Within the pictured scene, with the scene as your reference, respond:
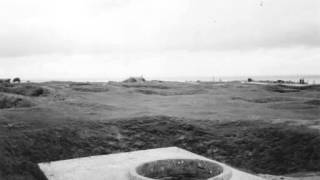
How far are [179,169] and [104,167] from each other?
7.18 feet

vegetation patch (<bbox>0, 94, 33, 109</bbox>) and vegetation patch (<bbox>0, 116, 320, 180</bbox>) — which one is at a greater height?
vegetation patch (<bbox>0, 94, 33, 109</bbox>)

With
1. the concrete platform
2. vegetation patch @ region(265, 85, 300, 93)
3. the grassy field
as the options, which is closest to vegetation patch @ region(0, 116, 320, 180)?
the grassy field

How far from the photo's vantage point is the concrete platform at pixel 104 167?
9812 millimetres

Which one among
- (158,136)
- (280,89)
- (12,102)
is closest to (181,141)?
(158,136)

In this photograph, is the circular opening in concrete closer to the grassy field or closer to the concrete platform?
the concrete platform

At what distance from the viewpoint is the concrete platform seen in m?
9.81

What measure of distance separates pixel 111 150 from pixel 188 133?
3472 millimetres

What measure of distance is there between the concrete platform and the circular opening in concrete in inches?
19.5

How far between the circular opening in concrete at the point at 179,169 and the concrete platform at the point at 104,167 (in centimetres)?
50

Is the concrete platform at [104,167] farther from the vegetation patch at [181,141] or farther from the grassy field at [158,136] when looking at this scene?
the vegetation patch at [181,141]

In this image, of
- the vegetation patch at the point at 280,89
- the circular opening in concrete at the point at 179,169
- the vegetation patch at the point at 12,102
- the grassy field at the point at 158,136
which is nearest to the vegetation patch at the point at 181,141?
the grassy field at the point at 158,136

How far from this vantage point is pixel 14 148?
44.4ft

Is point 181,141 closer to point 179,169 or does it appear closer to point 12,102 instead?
point 179,169

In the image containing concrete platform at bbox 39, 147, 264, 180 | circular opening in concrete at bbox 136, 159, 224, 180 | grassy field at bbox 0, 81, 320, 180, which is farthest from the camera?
grassy field at bbox 0, 81, 320, 180
